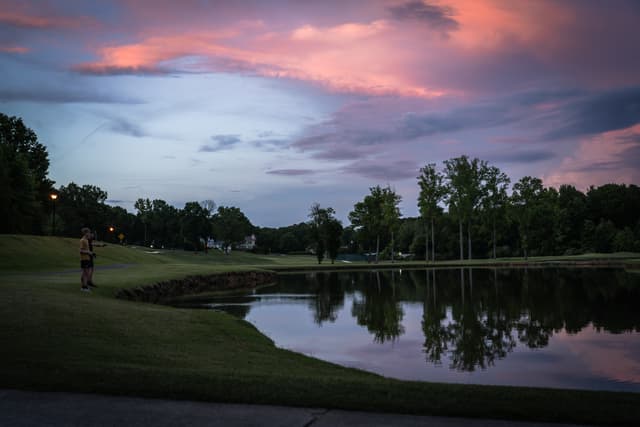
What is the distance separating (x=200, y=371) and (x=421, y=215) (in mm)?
82001

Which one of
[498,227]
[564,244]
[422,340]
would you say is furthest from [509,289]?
[564,244]

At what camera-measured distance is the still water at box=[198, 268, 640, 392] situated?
12352 millimetres

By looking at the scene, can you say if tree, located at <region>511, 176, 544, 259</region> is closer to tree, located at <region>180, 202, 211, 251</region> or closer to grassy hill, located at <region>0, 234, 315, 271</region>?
grassy hill, located at <region>0, 234, 315, 271</region>

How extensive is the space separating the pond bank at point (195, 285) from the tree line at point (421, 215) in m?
24.2

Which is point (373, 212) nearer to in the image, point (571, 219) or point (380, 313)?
point (571, 219)

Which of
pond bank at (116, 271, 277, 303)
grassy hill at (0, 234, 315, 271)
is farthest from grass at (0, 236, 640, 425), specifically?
grassy hill at (0, 234, 315, 271)

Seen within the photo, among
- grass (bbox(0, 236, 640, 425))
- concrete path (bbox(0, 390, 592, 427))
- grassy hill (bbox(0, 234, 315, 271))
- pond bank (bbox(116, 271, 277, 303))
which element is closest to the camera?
concrete path (bbox(0, 390, 592, 427))

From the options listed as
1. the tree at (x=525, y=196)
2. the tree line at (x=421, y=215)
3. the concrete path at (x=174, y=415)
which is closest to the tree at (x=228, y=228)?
the tree line at (x=421, y=215)

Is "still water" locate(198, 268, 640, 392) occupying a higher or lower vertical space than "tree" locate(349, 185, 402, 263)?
lower

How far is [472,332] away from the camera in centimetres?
1759

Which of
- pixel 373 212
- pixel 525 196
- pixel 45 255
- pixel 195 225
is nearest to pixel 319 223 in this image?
pixel 373 212

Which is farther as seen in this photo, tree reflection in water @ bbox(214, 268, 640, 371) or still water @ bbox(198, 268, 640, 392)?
tree reflection in water @ bbox(214, 268, 640, 371)

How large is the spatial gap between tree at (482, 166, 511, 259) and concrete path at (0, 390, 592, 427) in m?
83.7

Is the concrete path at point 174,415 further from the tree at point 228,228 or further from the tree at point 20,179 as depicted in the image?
the tree at point 228,228
